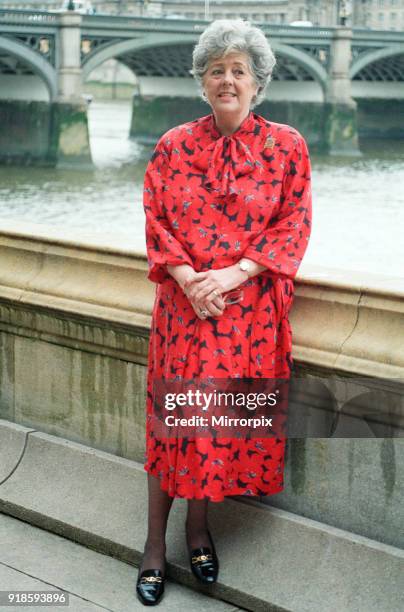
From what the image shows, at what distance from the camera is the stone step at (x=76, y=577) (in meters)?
2.35

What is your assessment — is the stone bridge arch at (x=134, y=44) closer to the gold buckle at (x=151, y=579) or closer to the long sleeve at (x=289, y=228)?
the long sleeve at (x=289, y=228)

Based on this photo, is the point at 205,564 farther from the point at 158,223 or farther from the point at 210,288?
the point at 158,223

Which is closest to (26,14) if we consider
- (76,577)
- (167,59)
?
(167,59)

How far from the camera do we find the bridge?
30.8 m

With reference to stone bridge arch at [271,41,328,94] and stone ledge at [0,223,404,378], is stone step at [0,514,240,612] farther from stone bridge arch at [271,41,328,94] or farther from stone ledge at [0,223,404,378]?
stone bridge arch at [271,41,328,94]

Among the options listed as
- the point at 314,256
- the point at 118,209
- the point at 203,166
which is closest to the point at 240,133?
the point at 203,166

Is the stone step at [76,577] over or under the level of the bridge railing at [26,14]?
under

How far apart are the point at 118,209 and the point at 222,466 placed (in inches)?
822

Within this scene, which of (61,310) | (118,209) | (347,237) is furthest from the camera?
(118,209)

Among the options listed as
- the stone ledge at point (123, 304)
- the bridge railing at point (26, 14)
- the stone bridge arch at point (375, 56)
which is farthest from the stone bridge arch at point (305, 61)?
the stone ledge at point (123, 304)

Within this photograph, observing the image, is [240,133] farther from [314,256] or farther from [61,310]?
[314,256]

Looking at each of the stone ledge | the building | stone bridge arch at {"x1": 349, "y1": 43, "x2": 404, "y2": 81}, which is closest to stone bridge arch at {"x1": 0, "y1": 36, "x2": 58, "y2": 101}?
stone bridge arch at {"x1": 349, "y1": 43, "x2": 404, "y2": 81}

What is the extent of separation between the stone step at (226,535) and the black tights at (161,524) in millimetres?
56

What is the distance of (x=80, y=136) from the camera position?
30.0 metres
